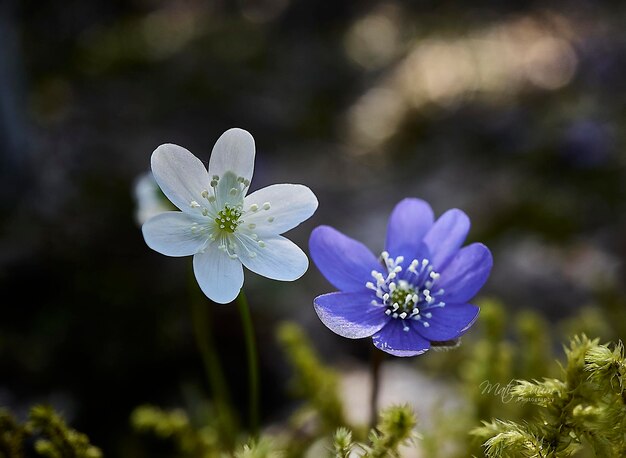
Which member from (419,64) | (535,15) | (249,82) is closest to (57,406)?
(249,82)

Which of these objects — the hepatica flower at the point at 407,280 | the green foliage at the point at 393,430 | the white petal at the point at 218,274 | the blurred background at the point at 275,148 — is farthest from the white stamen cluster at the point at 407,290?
the blurred background at the point at 275,148

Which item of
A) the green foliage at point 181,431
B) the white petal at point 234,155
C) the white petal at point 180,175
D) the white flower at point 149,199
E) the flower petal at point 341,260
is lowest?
the green foliage at point 181,431

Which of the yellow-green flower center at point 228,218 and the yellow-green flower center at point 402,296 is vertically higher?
the yellow-green flower center at point 228,218

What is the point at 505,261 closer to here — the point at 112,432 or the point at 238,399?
the point at 238,399

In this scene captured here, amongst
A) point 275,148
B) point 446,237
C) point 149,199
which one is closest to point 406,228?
point 446,237

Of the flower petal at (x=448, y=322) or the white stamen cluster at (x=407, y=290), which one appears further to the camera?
the white stamen cluster at (x=407, y=290)

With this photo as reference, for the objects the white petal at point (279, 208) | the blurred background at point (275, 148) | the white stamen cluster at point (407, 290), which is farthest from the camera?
the blurred background at point (275, 148)

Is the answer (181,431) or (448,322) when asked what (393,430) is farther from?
(181,431)

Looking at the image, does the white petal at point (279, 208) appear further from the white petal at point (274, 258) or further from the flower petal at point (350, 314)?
the flower petal at point (350, 314)
